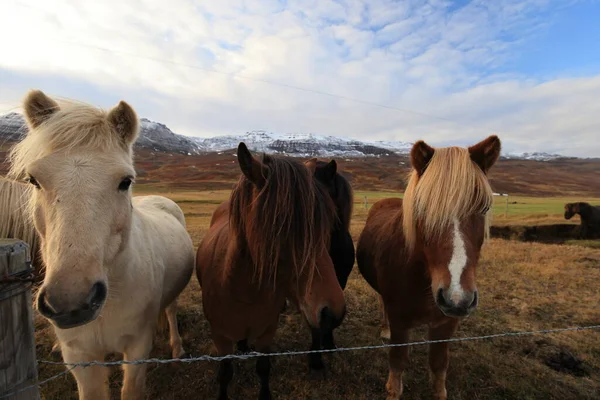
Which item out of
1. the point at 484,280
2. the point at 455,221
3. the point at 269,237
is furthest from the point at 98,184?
the point at 484,280

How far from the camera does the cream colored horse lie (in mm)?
1515

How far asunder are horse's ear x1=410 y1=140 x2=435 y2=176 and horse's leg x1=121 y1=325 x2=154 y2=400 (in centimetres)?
277

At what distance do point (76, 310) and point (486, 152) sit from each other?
9.98 ft

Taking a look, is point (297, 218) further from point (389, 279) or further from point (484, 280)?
point (484, 280)

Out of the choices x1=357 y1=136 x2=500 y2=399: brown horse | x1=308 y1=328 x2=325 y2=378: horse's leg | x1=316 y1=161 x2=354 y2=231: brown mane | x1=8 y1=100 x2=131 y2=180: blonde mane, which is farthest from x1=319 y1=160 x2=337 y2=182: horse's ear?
x1=8 y1=100 x2=131 y2=180: blonde mane

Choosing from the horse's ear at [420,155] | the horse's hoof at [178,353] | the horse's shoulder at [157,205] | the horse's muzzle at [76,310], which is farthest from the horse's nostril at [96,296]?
the horse's hoof at [178,353]

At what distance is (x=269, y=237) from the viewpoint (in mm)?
2172

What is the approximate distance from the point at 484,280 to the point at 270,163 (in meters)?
7.55

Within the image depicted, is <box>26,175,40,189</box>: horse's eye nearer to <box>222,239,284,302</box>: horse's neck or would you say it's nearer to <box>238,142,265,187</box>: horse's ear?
<box>238,142,265,187</box>: horse's ear

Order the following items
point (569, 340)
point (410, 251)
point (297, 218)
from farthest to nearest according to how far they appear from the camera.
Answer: point (569, 340)
point (410, 251)
point (297, 218)

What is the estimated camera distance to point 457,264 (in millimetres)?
2293

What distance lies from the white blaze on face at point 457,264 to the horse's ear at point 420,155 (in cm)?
72

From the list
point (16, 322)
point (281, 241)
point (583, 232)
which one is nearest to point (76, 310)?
point (16, 322)

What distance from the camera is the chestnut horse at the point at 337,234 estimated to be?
4035mm
